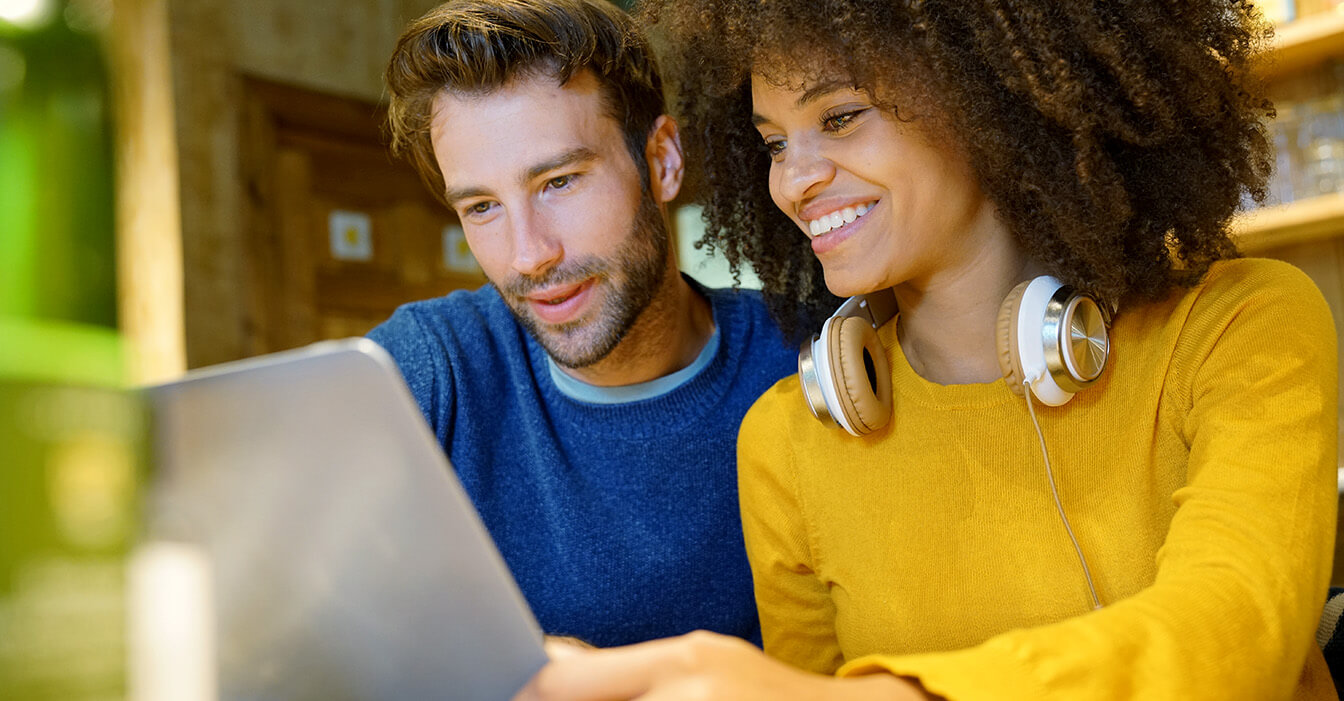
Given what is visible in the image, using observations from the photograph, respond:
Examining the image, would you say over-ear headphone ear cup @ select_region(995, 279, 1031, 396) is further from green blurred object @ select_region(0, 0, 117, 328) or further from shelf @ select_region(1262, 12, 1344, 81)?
shelf @ select_region(1262, 12, 1344, 81)

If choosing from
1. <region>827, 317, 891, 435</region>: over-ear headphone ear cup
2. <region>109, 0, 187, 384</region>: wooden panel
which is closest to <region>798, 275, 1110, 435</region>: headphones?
<region>827, 317, 891, 435</region>: over-ear headphone ear cup

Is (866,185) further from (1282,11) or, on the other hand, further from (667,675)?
(1282,11)

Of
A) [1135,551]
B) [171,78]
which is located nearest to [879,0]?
[1135,551]

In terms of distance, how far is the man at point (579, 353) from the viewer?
1.59m

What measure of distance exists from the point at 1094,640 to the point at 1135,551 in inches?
17.7

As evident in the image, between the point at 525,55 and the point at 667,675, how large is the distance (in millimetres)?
1314

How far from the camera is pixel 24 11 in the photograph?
0.33m

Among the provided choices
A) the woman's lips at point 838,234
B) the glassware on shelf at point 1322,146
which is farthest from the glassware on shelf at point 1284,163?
the woman's lips at point 838,234

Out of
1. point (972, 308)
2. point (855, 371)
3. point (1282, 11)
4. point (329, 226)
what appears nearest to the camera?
point (855, 371)

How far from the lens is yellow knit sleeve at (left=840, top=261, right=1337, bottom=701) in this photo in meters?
0.56

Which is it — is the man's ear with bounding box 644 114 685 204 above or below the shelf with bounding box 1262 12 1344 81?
below

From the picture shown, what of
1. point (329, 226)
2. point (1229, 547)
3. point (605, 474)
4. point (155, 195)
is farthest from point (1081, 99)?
point (329, 226)

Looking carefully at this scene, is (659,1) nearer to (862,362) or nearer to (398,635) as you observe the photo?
(862,362)

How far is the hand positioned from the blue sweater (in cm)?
110
